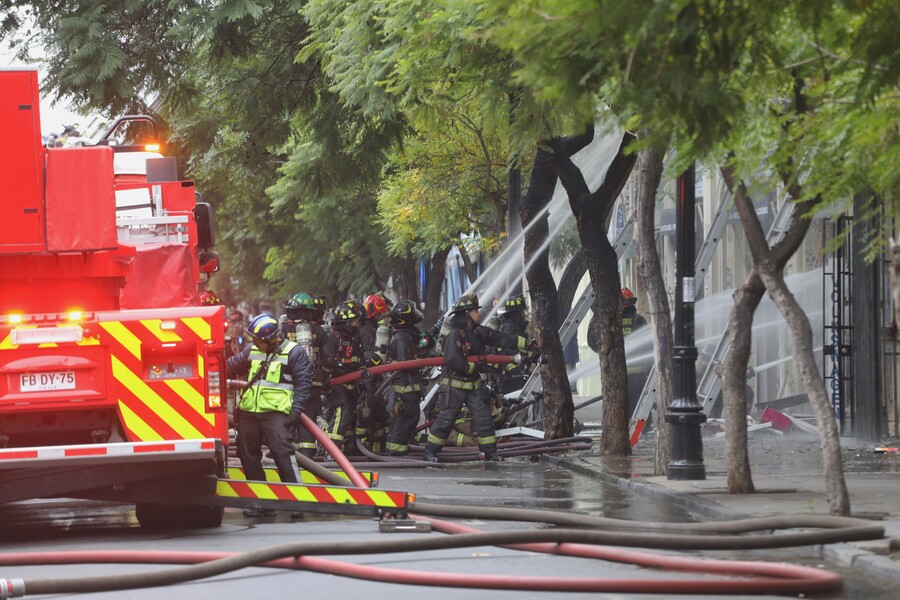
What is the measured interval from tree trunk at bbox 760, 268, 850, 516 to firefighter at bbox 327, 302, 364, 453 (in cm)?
778

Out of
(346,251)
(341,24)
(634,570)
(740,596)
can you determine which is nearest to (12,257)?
(634,570)

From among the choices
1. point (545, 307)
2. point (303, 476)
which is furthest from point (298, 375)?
point (545, 307)

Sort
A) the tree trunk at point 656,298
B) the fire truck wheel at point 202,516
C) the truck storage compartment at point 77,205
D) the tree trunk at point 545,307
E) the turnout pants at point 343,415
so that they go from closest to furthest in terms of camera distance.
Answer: the truck storage compartment at point 77,205 < the fire truck wheel at point 202,516 < the tree trunk at point 656,298 < the turnout pants at point 343,415 < the tree trunk at point 545,307

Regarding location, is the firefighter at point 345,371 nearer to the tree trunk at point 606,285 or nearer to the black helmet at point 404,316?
the black helmet at point 404,316

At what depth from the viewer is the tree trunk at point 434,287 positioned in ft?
121

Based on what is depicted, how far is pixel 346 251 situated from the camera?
114 feet

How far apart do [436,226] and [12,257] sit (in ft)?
60.4

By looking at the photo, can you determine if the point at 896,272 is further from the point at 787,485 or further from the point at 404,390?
the point at 404,390

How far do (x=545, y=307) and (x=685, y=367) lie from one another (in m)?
6.06

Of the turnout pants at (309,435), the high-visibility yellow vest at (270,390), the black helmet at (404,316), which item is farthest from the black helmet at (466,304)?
the high-visibility yellow vest at (270,390)

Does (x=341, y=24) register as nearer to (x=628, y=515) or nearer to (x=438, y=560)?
(x=628, y=515)

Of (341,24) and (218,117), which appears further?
(218,117)

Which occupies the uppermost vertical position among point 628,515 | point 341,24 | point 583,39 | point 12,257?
point 341,24

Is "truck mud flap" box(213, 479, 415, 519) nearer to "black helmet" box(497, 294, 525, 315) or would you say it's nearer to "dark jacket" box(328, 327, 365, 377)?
"dark jacket" box(328, 327, 365, 377)
